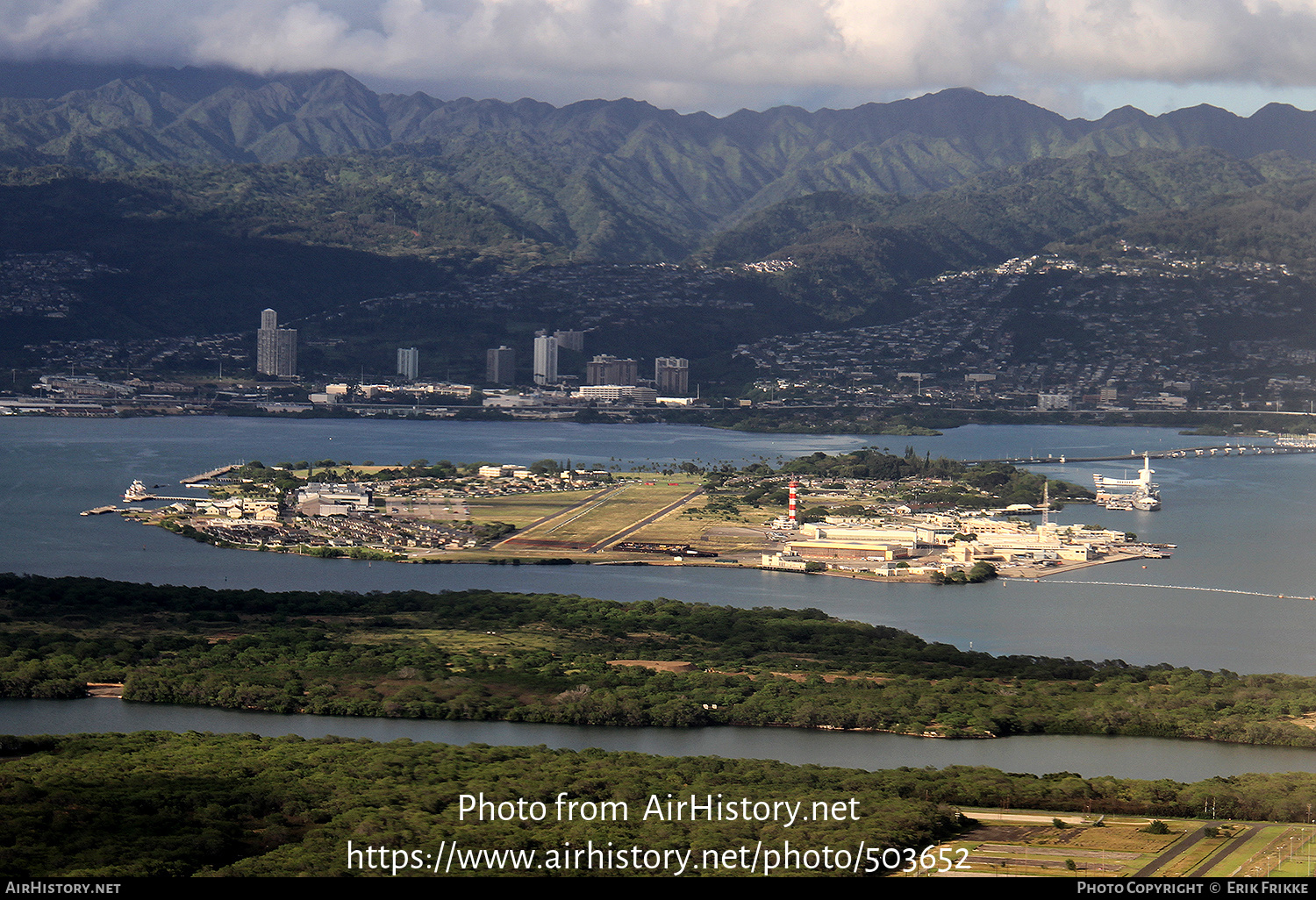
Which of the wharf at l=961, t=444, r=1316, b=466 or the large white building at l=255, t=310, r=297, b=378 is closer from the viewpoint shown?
the wharf at l=961, t=444, r=1316, b=466

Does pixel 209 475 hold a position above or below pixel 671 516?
above

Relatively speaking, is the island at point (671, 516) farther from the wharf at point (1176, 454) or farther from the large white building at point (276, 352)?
the large white building at point (276, 352)

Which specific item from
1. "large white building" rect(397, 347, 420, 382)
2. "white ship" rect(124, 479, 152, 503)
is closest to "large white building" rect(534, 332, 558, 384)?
"large white building" rect(397, 347, 420, 382)

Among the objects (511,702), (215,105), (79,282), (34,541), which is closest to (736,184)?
(215,105)

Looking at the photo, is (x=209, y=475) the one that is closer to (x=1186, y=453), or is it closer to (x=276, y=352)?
(x=1186, y=453)

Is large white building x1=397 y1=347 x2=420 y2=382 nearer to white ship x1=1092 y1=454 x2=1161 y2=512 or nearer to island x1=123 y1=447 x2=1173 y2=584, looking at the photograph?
island x1=123 y1=447 x2=1173 y2=584

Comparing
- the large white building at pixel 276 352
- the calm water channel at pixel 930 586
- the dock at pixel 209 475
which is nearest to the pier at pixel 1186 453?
the calm water channel at pixel 930 586

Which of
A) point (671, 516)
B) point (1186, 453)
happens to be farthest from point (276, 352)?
point (671, 516)

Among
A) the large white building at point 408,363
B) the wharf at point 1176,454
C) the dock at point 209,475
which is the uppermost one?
the large white building at point 408,363

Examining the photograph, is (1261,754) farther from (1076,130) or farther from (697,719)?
(1076,130)
